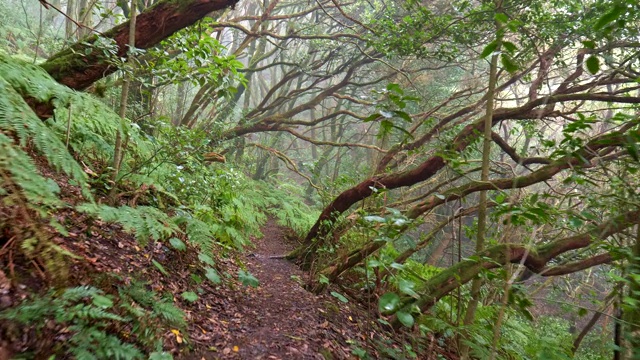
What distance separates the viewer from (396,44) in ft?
19.3

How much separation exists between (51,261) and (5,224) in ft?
0.90

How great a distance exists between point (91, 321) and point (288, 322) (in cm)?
160

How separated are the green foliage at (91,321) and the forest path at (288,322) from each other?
2.37ft

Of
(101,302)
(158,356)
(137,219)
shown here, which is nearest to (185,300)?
(137,219)

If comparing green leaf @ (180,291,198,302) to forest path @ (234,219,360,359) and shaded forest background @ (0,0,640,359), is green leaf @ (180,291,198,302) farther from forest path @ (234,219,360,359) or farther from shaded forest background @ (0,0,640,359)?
forest path @ (234,219,360,359)

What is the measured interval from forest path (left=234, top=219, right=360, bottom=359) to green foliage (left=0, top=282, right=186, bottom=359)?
2.37 feet

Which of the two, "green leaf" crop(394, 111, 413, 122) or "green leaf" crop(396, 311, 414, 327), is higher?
"green leaf" crop(394, 111, 413, 122)

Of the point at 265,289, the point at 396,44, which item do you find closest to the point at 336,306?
the point at 265,289

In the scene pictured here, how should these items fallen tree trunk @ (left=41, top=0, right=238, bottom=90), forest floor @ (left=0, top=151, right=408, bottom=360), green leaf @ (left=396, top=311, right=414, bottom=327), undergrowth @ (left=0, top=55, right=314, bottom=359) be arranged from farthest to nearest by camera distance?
fallen tree trunk @ (left=41, top=0, right=238, bottom=90)
green leaf @ (left=396, top=311, right=414, bottom=327)
forest floor @ (left=0, top=151, right=408, bottom=360)
undergrowth @ (left=0, top=55, right=314, bottom=359)

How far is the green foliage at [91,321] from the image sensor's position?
4.43 ft

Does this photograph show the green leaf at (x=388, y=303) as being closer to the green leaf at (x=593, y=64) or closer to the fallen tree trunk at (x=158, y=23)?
the green leaf at (x=593, y=64)

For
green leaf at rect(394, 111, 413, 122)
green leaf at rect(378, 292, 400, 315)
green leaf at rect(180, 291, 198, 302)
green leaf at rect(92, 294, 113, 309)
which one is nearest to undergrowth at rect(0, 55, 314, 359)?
green leaf at rect(92, 294, 113, 309)

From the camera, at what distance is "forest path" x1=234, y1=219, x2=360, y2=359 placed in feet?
7.84

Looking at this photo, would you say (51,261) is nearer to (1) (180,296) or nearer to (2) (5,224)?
(2) (5,224)
